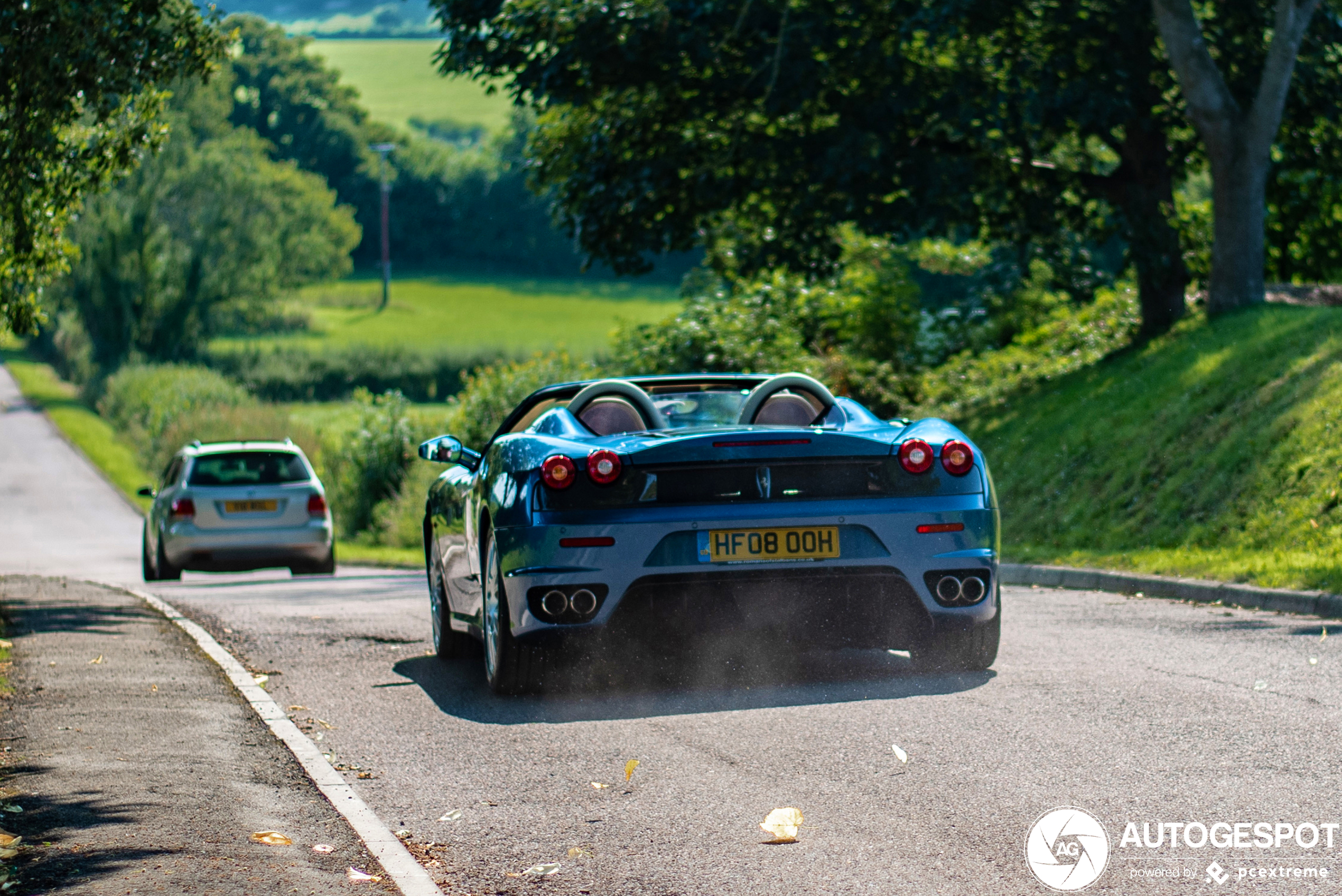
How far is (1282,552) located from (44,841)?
980 centimetres

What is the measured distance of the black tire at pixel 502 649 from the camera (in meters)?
6.88

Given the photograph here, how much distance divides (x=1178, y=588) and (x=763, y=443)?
5.88 m

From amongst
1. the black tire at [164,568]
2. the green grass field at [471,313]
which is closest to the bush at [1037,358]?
the black tire at [164,568]

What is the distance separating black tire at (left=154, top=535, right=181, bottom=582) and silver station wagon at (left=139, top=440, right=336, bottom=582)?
13 mm

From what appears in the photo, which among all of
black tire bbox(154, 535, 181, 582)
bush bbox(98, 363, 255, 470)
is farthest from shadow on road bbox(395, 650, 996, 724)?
bush bbox(98, 363, 255, 470)

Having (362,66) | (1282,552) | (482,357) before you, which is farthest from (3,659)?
(362,66)

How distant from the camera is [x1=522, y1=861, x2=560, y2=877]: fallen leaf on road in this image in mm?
4449

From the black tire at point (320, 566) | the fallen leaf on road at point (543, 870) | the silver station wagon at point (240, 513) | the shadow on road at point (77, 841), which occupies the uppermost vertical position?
the shadow on road at point (77, 841)

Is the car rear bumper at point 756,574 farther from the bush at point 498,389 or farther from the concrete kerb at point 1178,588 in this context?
the bush at point 498,389

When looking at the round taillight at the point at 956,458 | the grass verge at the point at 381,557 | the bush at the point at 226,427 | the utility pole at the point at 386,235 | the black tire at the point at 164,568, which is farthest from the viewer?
the utility pole at the point at 386,235

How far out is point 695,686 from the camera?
24.0 ft

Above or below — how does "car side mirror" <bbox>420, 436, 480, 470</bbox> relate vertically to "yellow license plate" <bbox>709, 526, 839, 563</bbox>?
above

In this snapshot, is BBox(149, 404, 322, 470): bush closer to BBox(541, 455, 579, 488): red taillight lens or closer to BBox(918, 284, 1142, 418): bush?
BBox(918, 284, 1142, 418): bush

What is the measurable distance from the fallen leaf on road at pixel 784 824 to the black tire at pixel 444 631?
3.86 m
